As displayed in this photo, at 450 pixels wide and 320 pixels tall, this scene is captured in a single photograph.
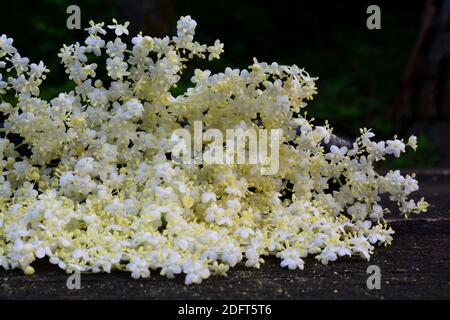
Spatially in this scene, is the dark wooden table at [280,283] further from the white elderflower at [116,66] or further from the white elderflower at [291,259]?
the white elderflower at [116,66]

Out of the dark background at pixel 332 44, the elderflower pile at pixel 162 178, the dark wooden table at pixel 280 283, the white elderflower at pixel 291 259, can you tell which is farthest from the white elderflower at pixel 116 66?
the dark background at pixel 332 44

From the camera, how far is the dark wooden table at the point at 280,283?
2.04 meters

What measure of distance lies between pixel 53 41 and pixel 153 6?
1.13 metres

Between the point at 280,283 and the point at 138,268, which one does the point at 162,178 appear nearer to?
the point at 138,268

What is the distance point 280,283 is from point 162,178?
22.8 inches

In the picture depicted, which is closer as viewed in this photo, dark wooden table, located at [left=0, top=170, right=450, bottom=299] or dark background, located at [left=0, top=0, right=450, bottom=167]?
dark wooden table, located at [left=0, top=170, right=450, bottom=299]

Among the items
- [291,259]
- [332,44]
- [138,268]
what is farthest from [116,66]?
[332,44]

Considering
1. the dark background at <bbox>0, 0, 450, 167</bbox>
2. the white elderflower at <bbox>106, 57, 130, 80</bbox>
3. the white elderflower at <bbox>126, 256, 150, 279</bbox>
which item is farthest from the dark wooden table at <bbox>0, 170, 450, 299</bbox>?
the dark background at <bbox>0, 0, 450, 167</bbox>

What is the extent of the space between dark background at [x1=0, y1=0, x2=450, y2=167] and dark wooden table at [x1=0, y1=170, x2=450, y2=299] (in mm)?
3591

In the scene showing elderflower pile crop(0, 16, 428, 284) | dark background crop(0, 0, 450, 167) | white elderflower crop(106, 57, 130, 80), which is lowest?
elderflower pile crop(0, 16, 428, 284)

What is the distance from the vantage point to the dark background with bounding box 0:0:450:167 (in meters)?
6.08

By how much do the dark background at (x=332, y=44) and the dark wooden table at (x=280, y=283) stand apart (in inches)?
141

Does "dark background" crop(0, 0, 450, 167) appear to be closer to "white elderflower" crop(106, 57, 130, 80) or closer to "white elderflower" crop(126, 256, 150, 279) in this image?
"white elderflower" crop(106, 57, 130, 80)

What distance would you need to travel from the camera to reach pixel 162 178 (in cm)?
253
